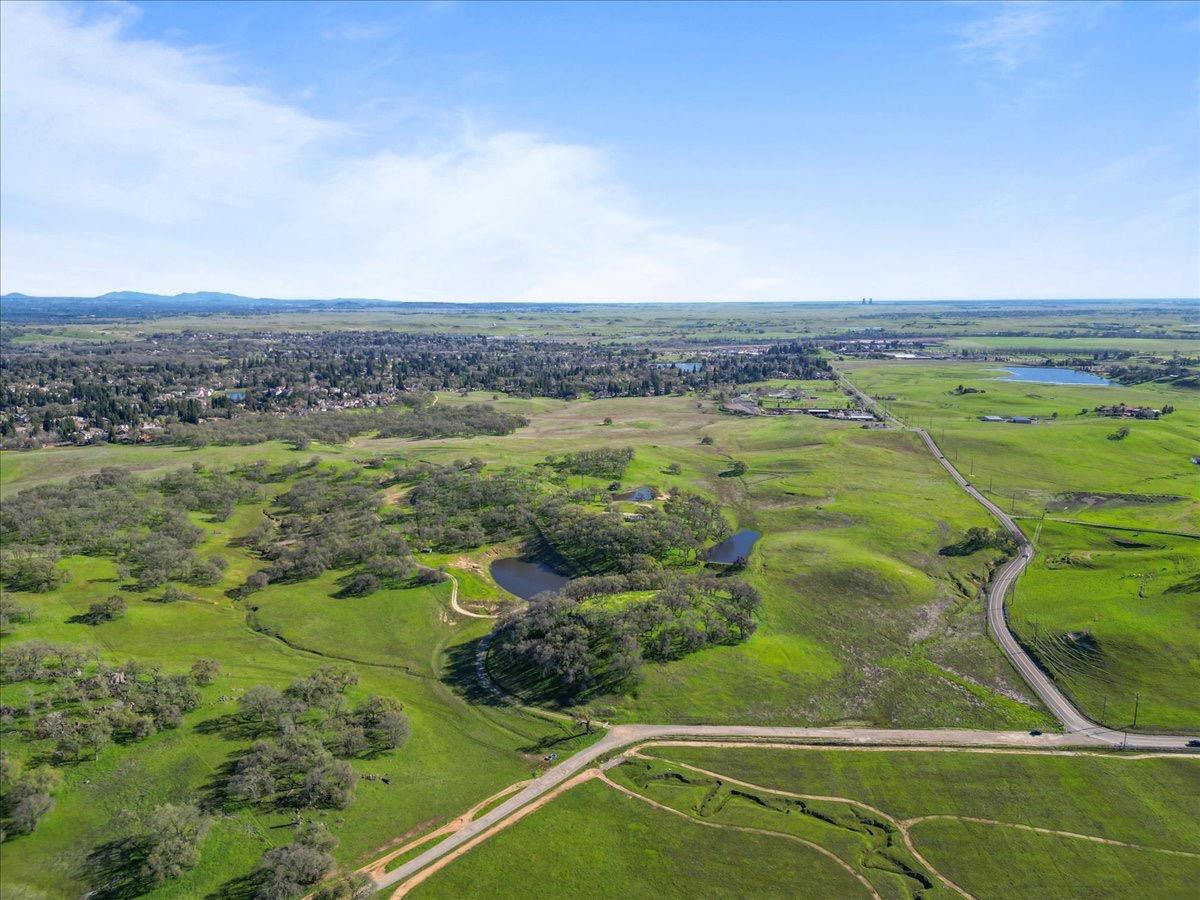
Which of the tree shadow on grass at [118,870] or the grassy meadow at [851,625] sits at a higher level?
the grassy meadow at [851,625]

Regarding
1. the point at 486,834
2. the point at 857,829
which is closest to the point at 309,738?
the point at 486,834

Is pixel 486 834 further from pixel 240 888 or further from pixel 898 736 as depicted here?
pixel 898 736

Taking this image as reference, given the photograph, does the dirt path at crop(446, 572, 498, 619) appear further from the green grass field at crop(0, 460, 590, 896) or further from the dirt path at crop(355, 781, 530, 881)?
the dirt path at crop(355, 781, 530, 881)

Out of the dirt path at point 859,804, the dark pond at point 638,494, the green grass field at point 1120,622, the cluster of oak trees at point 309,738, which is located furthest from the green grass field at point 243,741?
the green grass field at point 1120,622

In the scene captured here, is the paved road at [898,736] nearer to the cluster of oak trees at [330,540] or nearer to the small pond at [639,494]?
the cluster of oak trees at [330,540]

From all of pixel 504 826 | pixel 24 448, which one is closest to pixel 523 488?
pixel 504 826

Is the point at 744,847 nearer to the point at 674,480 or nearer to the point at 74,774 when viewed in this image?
the point at 74,774
